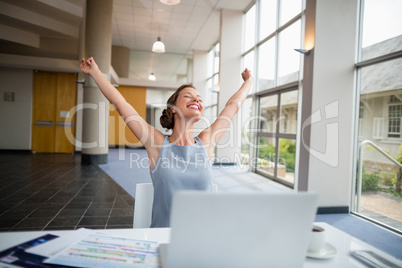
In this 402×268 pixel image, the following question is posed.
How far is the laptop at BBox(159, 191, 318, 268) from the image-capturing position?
57cm

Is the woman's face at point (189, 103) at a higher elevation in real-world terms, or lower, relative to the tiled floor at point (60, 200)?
higher

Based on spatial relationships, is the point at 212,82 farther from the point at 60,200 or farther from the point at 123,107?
the point at 123,107

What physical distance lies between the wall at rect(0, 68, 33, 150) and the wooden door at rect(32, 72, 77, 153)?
0.60 feet

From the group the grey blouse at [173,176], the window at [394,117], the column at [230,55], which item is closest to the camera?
the grey blouse at [173,176]

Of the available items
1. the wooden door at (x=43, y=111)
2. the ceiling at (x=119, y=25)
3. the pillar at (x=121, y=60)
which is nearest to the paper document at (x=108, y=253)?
the ceiling at (x=119, y=25)

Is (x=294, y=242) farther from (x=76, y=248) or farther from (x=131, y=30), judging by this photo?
(x=131, y=30)

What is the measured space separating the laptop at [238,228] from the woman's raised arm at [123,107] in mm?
833

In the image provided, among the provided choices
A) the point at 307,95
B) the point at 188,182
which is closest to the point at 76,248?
the point at 188,182

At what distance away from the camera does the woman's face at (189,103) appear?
1455 millimetres

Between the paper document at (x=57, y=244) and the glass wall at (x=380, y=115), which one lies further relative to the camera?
the glass wall at (x=380, y=115)

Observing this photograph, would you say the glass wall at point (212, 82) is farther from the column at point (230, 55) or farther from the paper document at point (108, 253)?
the paper document at point (108, 253)

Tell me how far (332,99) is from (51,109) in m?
9.34

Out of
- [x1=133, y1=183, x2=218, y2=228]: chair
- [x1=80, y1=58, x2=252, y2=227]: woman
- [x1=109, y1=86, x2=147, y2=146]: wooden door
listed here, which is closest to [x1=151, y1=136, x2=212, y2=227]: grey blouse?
[x1=80, y1=58, x2=252, y2=227]: woman

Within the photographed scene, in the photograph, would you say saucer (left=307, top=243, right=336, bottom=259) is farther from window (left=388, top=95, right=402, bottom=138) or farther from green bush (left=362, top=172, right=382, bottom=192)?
green bush (left=362, top=172, right=382, bottom=192)
